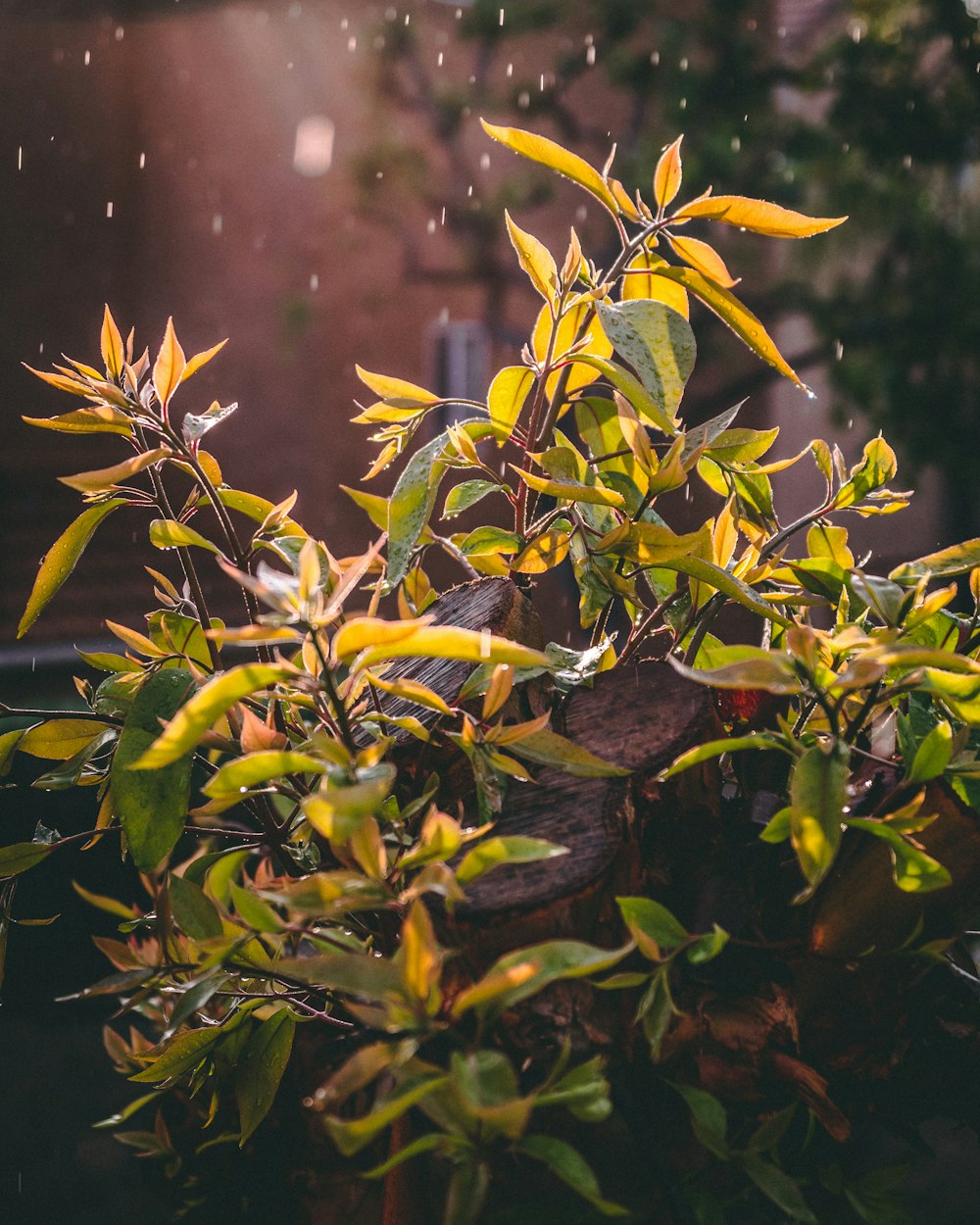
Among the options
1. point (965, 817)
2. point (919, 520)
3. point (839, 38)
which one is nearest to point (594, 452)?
point (965, 817)

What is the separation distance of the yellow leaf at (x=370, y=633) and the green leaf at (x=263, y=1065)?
0.24 m

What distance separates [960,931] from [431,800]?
0.89 feet

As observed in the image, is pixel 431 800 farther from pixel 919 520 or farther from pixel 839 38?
pixel 919 520

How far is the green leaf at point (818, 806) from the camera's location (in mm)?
334

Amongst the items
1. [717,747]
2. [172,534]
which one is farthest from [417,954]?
[172,534]

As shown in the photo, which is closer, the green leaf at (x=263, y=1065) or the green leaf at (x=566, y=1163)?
the green leaf at (x=566, y=1163)

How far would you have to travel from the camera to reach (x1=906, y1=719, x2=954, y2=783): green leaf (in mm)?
393

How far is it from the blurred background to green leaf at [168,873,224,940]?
309 centimetres

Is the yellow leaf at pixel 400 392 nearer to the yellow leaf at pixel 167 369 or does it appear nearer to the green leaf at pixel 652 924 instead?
the yellow leaf at pixel 167 369

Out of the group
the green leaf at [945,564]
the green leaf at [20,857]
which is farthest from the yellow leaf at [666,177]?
the green leaf at [20,857]

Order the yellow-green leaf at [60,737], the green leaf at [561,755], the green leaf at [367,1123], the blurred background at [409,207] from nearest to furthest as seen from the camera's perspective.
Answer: the green leaf at [367,1123], the green leaf at [561,755], the yellow-green leaf at [60,737], the blurred background at [409,207]

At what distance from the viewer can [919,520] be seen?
547 centimetres

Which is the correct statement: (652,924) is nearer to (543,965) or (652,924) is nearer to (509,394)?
(543,965)

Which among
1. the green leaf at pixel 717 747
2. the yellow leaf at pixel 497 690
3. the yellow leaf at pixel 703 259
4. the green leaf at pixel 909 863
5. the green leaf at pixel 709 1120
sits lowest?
the green leaf at pixel 709 1120
